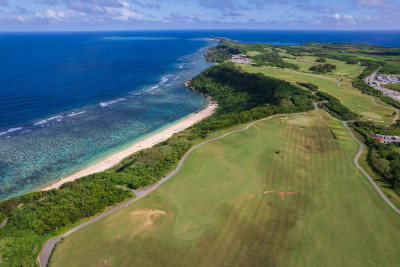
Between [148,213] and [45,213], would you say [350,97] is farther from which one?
[45,213]

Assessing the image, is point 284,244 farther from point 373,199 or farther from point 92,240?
point 92,240

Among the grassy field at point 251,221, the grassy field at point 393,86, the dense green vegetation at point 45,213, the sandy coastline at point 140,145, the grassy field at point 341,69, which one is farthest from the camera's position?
the grassy field at point 341,69

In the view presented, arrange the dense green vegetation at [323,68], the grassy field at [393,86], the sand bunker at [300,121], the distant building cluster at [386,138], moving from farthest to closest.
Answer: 1. the dense green vegetation at [323,68]
2. the grassy field at [393,86]
3. the sand bunker at [300,121]
4. the distant building cluster at [386,138]

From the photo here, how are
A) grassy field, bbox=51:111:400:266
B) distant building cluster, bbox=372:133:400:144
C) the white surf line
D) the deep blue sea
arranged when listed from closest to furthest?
the white surf line, grassy field, bbox=51:111:400:266, distant building cluster, bbox=372:133:400:144, the deep blue sea

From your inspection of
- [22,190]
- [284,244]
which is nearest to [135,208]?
[284,244]

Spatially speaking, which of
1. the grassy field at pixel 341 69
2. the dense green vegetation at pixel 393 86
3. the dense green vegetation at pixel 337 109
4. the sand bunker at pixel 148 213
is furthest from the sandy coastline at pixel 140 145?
the dense green vegetation at pixel 393 86

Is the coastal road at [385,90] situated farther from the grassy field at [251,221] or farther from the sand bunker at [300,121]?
the grassy field at [251,221]

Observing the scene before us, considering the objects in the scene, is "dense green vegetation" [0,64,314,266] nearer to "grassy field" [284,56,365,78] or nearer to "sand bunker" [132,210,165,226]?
"sand bunker" [132,210,165,226]

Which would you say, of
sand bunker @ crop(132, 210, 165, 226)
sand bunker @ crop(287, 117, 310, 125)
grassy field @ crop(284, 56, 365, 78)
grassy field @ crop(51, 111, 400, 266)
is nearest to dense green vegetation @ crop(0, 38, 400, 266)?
grassy field @ crop(51, 111, 400, 266)
